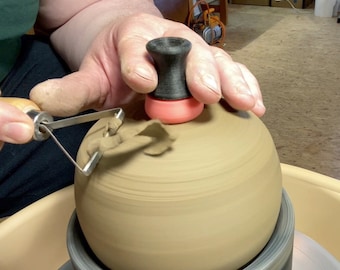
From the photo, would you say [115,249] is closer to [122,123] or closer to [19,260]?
[122,123]

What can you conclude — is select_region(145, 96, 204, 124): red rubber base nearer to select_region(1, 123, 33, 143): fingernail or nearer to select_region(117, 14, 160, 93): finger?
select_region(117, 14, 160, 93): finger

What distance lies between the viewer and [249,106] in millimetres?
535

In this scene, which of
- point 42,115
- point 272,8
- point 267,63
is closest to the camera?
point 42,115

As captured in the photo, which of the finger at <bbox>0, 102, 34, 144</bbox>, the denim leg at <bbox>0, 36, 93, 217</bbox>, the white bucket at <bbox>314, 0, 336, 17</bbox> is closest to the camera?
the finger at <bbox>0, 102, 34, 144</bbox>

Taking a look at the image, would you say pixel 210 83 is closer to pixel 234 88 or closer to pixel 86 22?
pixel 234 88

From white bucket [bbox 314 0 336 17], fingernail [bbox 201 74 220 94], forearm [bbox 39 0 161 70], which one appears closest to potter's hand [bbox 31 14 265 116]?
fingernail [bbox 201 74 220 94]

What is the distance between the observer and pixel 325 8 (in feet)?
8.27

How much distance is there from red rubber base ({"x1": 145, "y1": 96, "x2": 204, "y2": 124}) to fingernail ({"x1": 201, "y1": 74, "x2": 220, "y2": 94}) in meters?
0.02

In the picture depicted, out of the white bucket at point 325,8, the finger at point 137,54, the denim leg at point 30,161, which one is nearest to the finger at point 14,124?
the finger at point 137,54

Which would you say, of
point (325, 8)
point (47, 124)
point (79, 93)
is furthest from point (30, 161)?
point (325, 8)

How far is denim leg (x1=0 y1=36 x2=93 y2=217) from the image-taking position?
0.79 meters

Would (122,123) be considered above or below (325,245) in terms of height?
above

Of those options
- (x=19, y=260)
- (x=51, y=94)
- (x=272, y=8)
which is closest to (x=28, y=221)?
(x=19, y=260)

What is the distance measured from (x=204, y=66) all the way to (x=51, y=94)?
0.17 metres
